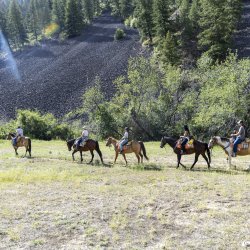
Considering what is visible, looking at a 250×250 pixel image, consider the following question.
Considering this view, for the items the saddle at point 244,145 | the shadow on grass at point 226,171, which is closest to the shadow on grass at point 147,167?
the shadow on grass at point 226,171

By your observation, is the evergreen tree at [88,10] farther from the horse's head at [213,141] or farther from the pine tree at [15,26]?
the horse's head at [213,141]

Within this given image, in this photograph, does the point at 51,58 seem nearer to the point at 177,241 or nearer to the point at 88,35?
the point at 88,35

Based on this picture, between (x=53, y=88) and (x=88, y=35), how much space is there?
38.7 metres

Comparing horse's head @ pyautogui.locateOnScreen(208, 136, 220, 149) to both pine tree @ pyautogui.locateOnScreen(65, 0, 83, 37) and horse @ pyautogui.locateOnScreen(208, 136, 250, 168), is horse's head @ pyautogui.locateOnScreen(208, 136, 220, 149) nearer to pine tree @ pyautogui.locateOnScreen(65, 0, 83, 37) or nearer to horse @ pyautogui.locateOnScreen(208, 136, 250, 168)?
horse @ pyautogui.locateOnScreen(208, 136, 250, 168)

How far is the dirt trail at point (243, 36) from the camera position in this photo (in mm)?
61144

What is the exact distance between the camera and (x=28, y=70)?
86.1 metres

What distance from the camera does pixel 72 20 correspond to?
10612 cm

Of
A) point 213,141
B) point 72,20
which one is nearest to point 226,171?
point 213,141

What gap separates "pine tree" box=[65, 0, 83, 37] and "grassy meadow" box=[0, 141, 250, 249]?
91.1 metres

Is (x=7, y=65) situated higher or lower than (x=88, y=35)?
lower

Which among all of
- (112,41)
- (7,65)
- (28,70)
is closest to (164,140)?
(28,70)

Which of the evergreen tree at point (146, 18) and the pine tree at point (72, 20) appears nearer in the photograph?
the evergreen tree at point (146, 18)

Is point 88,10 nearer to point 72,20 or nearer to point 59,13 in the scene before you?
point 59,13

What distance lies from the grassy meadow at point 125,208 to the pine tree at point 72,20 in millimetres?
91057
